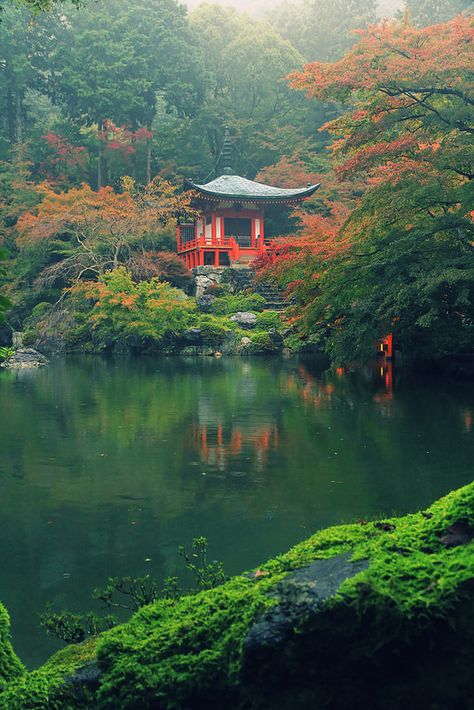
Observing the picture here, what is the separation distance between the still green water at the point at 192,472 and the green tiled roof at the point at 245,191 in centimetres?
1664

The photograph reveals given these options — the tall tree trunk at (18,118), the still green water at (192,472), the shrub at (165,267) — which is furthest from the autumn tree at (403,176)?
the tall tree trunk at (18,118)

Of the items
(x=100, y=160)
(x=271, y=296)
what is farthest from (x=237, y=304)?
(x=100, y=160)

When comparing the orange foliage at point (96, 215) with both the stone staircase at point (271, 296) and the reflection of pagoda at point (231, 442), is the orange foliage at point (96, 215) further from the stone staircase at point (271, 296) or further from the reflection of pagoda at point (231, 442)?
the reflection of pagoda at point (231, 442)

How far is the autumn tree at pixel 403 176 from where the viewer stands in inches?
483

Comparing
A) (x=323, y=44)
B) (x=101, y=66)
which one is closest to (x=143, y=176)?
(x=101, y=66)

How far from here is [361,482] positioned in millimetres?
6891

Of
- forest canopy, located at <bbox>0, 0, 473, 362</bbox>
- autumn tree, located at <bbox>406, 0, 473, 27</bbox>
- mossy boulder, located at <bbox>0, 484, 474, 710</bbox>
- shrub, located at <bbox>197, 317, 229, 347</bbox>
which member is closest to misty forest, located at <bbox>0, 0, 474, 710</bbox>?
mossy boulder, located at <bbox>0, 484, 474, 710</bbox>

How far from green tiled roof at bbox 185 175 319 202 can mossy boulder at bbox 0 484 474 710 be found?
28.4 meters

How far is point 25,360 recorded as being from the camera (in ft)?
75.6

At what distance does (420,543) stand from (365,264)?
1167 cm

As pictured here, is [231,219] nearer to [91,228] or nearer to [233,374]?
[91,228]

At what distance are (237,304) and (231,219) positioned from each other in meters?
5.82

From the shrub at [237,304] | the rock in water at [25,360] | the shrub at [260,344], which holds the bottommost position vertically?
the rock in water at [25,360]

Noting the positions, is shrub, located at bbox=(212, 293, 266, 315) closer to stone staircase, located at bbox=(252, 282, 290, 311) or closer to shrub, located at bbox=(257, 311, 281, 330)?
stone staircase, located at bbox=(252, 282, 290, 311)
